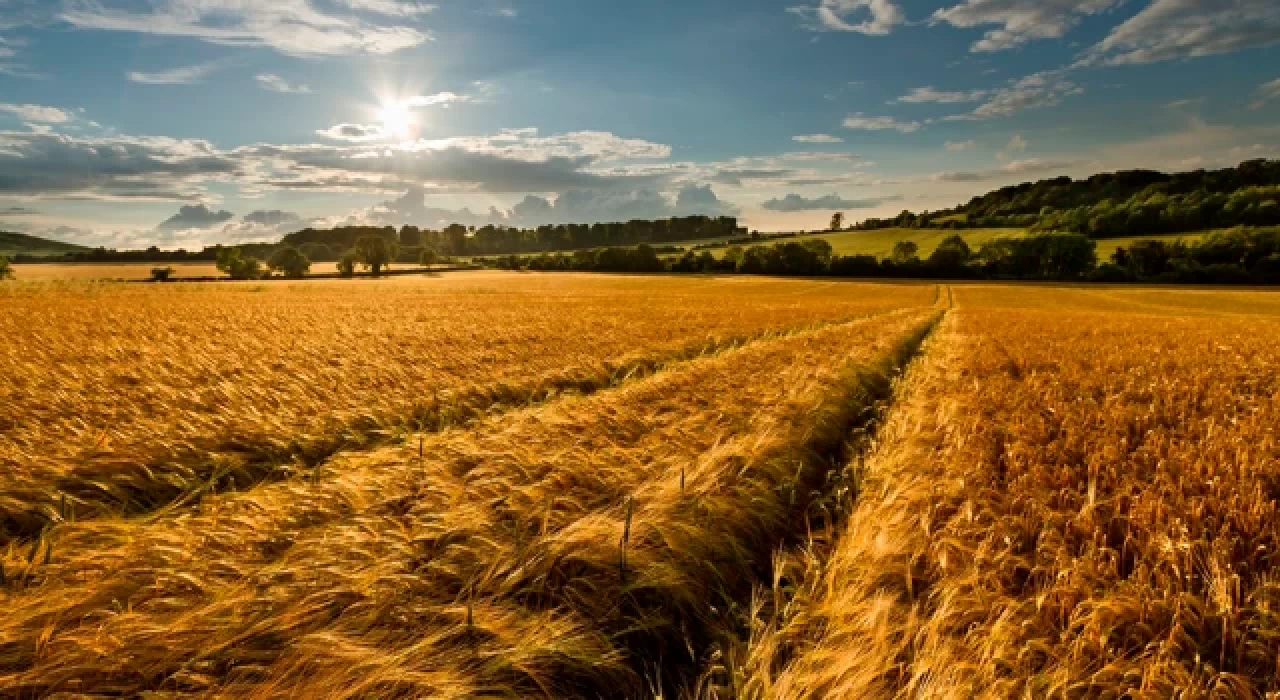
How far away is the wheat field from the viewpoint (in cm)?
240

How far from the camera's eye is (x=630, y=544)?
3391 millimetres

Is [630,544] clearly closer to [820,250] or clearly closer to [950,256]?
[950,256]

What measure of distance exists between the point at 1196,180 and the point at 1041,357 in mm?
182400

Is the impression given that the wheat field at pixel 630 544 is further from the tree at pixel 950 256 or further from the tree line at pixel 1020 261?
the tree line at pixel 1020 261

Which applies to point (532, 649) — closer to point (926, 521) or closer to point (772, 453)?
point (926, 521)

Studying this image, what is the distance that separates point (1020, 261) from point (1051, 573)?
104m

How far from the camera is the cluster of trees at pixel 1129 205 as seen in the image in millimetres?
99812

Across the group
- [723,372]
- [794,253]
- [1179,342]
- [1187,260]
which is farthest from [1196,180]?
[723,372]

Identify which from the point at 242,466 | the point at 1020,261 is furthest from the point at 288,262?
the point at 1020,261

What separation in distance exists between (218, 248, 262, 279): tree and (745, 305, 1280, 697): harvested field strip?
127181mm

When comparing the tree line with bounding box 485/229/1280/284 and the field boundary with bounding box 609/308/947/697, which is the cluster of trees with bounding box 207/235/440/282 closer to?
the tree line with bounding box 485/229/1280/284

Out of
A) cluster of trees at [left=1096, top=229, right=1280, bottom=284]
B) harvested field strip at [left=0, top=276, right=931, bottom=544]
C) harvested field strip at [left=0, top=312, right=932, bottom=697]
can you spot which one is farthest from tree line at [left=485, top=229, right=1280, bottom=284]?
harvested field strip at [left=0, top=312, right=932, bottom=697]

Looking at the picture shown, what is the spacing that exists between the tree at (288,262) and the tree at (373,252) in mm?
11045

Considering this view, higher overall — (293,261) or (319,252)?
(319,252)
